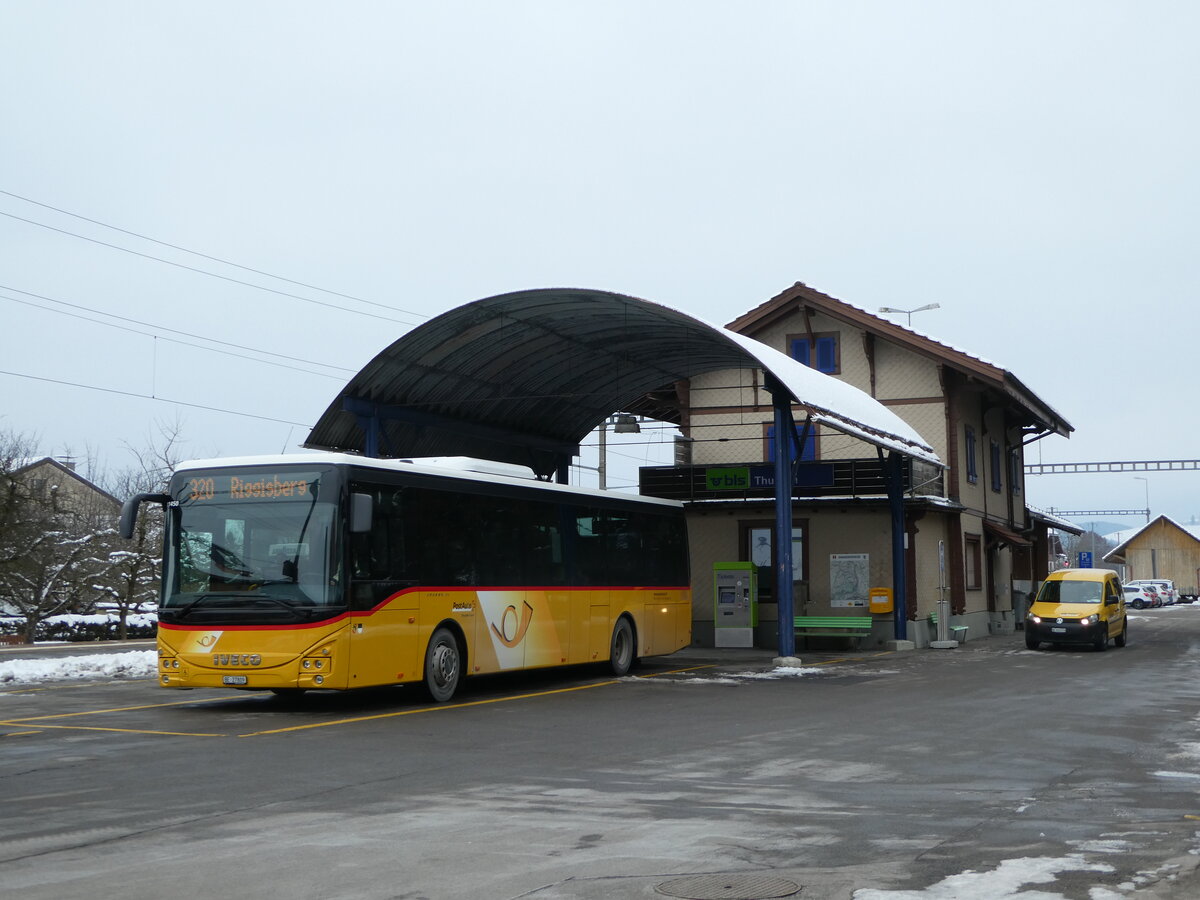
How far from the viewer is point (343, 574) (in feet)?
50.6

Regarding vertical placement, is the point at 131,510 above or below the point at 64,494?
below

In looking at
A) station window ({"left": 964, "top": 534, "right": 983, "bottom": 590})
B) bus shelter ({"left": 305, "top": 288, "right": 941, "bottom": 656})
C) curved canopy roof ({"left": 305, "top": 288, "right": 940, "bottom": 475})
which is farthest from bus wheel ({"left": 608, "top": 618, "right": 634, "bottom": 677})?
station window ({"left": 964, "top": 534, "right": 983, "bottom": 590})

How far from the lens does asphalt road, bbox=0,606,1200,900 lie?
6.70m

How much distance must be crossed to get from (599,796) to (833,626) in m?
21.9

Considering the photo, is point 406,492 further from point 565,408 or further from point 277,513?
point 565,408

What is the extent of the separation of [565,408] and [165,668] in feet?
55.5

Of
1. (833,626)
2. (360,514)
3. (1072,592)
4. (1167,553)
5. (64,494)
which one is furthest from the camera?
(1167,553)

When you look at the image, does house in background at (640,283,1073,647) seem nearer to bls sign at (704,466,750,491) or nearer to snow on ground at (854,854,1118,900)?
Result: bls sign at (704,466,750,491)

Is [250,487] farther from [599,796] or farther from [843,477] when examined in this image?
[843,477]

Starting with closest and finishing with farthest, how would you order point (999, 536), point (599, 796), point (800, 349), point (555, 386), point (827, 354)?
point (599, 796)
point (555, 386)
point (827, 354)
point (800, 349)
point (999, 536)

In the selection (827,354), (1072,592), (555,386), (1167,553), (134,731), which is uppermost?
(827,354)

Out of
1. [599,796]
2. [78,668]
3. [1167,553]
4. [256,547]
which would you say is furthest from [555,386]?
[1167,553]

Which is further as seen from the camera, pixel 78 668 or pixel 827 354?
pixel 827 354

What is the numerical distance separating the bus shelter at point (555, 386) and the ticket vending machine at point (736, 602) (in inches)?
112
